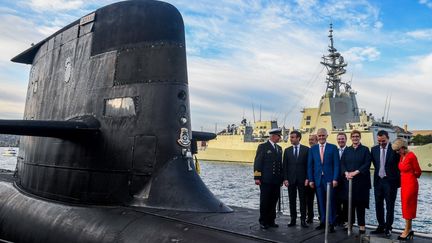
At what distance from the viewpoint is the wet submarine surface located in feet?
22.4

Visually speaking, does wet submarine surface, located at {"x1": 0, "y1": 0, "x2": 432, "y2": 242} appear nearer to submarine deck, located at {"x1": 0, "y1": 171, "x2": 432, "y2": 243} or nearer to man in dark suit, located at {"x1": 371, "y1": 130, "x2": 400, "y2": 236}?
submarine deck, located at {"x1": 0, "y1": 171, "x2": 432, "y2": 243}

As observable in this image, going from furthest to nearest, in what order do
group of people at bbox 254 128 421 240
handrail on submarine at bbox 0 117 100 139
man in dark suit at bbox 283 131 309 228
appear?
1. handrail on submarine at bbox 0 117 100 139
2. man in dark suit at bbox 283 131 309 228
3. group of people at bbox 254 128 421 240

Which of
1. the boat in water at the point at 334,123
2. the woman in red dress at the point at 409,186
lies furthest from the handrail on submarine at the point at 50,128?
the boat in water at the point at 334,123

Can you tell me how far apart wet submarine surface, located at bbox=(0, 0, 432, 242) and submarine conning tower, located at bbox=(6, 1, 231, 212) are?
0.7 inches

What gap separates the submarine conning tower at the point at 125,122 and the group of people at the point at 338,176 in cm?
113

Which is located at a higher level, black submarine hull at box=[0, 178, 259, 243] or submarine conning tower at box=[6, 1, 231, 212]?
submarine conning tower at box=[6, 1, 231, 212]

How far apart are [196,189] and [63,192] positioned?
8.68 feet

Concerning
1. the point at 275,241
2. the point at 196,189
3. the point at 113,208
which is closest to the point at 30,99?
the point at 113,208

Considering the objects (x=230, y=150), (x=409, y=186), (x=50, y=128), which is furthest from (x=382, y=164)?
(x=230, y=150)

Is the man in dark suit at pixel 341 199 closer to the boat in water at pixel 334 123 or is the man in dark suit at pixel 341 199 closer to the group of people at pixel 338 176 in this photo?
the group of people at pixel 338 176

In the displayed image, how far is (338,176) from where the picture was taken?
6414 mm

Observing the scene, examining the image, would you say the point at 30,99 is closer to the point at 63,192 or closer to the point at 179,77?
the point at 63,192

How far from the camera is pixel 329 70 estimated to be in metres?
61.1

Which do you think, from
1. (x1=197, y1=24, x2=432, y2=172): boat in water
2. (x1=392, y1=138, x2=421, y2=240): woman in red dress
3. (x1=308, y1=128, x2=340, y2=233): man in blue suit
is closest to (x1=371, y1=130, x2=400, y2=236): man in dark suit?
(x1=392, y1=138, x2=421, y2=240): woman in red dress
